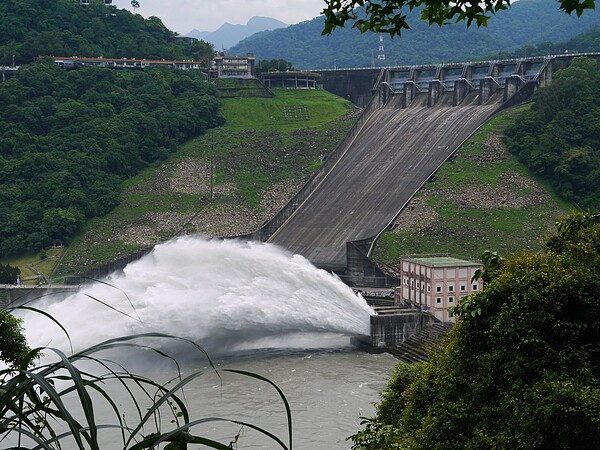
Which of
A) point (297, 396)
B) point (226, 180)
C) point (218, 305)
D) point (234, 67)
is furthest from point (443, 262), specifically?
point (234, 67)

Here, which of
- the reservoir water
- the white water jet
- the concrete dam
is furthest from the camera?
the concrete dam

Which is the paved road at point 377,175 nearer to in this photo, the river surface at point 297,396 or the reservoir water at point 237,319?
the reservoir water at point 237,319

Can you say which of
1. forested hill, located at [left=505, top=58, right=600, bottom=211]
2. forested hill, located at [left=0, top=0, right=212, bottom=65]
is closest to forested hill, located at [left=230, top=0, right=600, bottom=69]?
forested hill, located at [left=0, top=0, right=212, bottom=65]

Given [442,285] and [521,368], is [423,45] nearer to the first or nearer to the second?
[442,285]

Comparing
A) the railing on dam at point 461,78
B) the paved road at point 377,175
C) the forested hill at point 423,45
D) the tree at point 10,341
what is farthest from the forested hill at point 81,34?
the forested hill at point 423,45

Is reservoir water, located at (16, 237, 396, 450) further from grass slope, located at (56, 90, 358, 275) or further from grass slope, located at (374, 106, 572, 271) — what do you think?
grass slope, located at (56, 90, 358, 275)

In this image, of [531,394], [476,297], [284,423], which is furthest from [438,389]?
[284,423]
